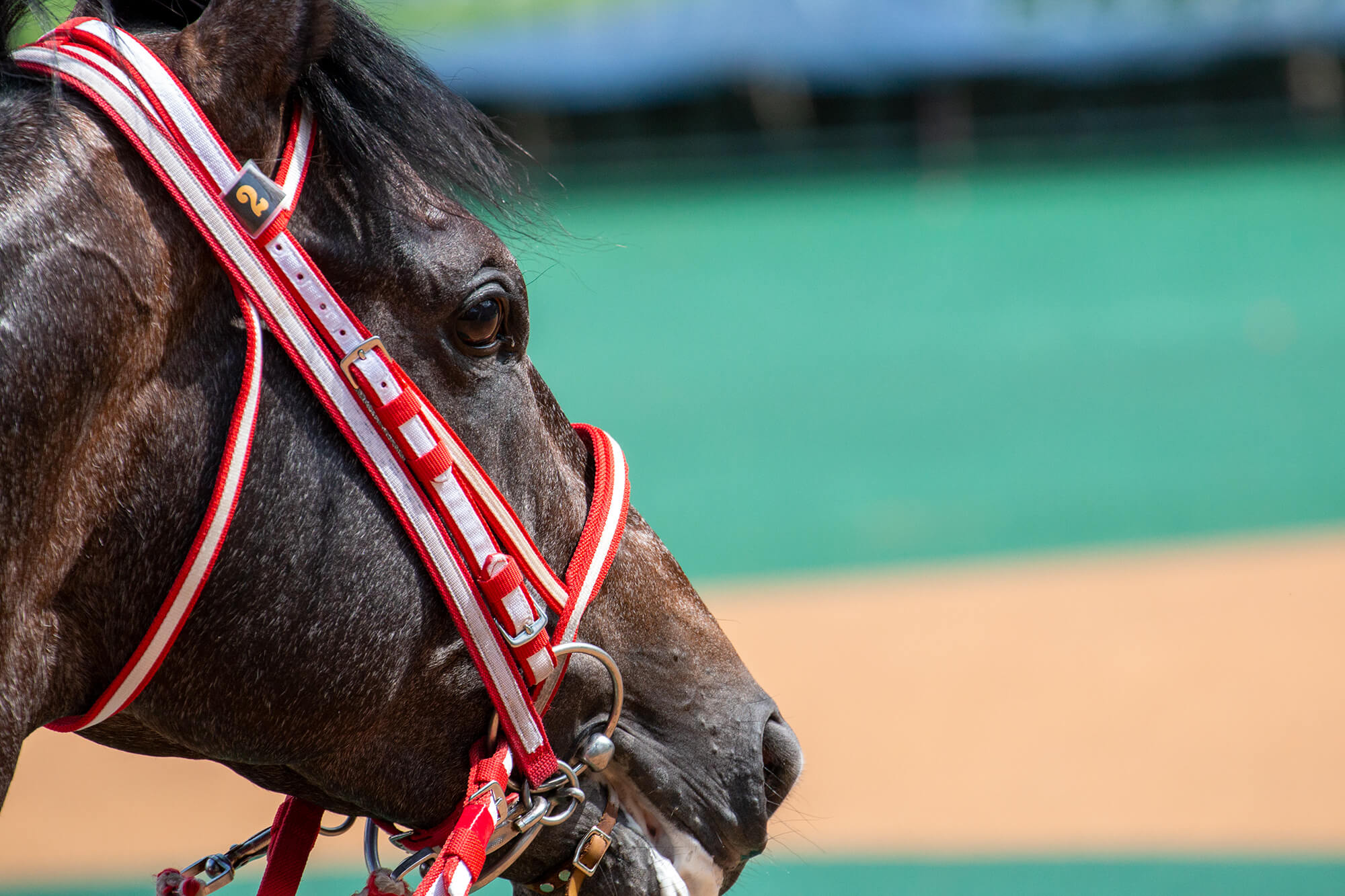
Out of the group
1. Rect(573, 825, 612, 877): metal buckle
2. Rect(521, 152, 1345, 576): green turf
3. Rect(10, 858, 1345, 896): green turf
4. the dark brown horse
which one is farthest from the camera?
Rect(521, 152, 1345, 576): green turf

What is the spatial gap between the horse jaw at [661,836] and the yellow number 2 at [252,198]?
0.87 m

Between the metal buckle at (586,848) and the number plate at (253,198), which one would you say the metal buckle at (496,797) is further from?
the number plate at (253,198)

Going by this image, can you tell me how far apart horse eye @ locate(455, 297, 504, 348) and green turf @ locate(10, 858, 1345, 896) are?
2.94m

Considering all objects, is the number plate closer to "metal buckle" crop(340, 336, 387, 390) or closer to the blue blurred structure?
"metal buckle" crop(340, 336, 387, 390)

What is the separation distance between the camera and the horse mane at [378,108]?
1462 millimetres

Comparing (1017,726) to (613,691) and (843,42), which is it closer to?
(613,691)

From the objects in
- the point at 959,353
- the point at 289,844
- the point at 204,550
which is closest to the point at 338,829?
the point at 289,844

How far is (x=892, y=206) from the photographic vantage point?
16.5 meters

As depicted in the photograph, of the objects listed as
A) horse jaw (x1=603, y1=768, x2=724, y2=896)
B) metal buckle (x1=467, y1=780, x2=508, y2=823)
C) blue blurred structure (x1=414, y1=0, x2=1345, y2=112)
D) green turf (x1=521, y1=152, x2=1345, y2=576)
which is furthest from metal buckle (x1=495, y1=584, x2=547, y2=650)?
blue blurred structure (x1=414, y1=0, x2=1345, y2=112)

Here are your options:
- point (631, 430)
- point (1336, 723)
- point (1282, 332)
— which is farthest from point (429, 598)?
point (1282, 332)

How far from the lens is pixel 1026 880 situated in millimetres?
4043

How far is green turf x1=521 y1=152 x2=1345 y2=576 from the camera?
8023 millimetres

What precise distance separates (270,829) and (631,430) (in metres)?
8.32

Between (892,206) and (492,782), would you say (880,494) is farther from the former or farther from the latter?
(892,206)
